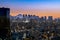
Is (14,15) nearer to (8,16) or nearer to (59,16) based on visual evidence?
(8,16)

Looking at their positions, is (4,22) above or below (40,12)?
below

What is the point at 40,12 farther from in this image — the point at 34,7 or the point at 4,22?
the point at 4,22

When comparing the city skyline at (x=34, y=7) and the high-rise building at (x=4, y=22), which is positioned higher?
the city skyline at (x=34, y=7)

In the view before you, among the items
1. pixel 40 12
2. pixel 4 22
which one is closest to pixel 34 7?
pixel 40 12

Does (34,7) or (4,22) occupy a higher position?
(34,7)
